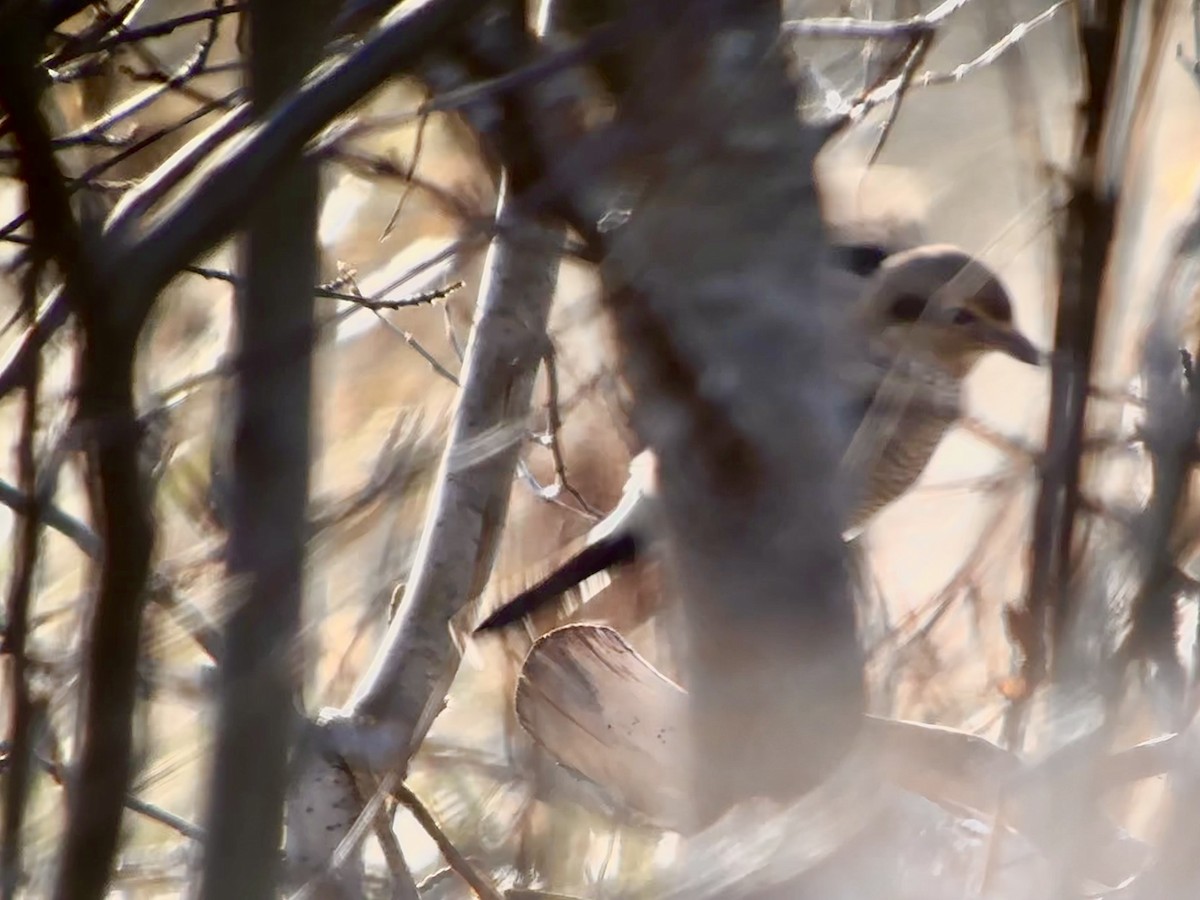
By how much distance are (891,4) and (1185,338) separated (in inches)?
38.5

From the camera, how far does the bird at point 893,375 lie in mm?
1222

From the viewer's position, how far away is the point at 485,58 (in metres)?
1.32

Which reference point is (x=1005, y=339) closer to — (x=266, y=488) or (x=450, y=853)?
(x=450, y=853)

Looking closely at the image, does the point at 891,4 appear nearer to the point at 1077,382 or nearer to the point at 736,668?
the point at 736,668

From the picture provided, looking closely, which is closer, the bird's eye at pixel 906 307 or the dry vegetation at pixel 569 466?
the dry vegetation at pixel 569 466

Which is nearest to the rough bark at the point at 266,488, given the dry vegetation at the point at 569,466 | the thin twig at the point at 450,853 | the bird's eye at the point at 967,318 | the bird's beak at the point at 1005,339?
the dry vegetation at the point at 569,466

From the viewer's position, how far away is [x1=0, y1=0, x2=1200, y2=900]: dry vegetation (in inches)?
31.5

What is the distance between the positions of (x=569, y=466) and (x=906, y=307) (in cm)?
58

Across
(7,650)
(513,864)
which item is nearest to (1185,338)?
(7,650)

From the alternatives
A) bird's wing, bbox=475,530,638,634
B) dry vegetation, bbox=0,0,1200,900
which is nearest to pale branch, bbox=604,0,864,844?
dry vegetation, bbox=0,0,1200,900

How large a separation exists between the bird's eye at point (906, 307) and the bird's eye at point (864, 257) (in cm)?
9

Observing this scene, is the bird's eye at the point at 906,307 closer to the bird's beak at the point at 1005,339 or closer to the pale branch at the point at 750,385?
the bird's beak at the point at 1005,339

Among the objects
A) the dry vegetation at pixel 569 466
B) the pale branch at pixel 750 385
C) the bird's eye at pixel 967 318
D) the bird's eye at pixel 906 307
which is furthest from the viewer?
the bird's eye at pixel 967 318

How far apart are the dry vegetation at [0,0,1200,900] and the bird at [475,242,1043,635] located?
0.06 m
